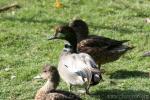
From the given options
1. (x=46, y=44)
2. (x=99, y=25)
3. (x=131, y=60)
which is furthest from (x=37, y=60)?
(x=99, y=25)

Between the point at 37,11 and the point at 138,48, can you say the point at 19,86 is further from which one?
the point at 37,11

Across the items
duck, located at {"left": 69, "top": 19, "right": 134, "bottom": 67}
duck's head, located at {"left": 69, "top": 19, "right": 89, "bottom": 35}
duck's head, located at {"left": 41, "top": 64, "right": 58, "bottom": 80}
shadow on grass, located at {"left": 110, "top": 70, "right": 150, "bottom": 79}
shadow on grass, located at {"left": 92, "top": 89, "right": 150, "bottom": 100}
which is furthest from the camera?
duck's head, located at {"left": 69, "top": 19, "right": 89, "bottom": 35}

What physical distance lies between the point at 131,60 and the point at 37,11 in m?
3.87

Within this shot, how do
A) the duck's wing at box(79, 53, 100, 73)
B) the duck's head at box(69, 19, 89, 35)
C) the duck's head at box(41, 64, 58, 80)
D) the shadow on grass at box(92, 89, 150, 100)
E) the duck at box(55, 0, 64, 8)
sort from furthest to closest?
the duck at box(55, 0, 64, 8)
the duck's head at box(69, 19, 89, 35)
the shadow on grass at box(92, 89, 150, 100)
the duck's head at box(41, 64, 58, 80)
the duck's wing at box(79, 53, 100, 73)

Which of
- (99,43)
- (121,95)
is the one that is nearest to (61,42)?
(99,43)

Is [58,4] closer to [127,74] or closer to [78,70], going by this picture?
[127,74]

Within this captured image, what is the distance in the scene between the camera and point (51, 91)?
786 centimetres

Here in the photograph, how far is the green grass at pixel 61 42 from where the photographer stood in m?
8.92

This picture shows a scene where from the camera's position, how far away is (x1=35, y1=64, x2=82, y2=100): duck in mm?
7484

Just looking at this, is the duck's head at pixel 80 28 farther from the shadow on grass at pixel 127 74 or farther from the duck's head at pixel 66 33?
the duck's head at pixel 66 33

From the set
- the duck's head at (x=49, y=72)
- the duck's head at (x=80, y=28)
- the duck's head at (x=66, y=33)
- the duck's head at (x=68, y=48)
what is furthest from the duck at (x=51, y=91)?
the duck's head at (x=80, y=28)

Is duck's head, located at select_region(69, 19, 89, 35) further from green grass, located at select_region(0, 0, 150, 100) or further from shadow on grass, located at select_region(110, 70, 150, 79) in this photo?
shadow on grass, located at select_region(110, 70, 150, 79)

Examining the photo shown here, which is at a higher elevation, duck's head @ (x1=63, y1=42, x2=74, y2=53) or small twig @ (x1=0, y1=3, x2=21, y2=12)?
duck's head @ (x1=63, y1=42, x2=74, y2=53)

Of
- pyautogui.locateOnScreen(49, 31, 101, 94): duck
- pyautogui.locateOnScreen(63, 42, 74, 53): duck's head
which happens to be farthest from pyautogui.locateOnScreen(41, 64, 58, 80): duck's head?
pyautogui.locateOnScreen(63, 42, 74, 53): duck's head
